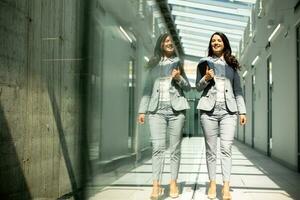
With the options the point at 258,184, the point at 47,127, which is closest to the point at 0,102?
the point at 47,127

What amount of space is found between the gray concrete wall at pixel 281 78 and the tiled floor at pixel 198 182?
38.4 inches

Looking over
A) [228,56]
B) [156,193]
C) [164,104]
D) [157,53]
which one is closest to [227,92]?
[228,56]

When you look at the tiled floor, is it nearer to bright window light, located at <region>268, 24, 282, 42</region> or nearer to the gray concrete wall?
the gray concrete wall

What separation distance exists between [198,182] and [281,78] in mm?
4467

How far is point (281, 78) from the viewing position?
8.32 meters

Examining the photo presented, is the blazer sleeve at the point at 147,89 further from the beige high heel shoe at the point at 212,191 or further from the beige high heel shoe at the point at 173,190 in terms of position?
the beige high heel shoe at the point at 212,191

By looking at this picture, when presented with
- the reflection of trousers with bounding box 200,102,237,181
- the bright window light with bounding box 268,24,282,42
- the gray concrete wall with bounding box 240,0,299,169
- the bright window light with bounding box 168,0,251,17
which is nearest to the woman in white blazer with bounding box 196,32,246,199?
the reflection of trousers with bounding box 200,102,237,181

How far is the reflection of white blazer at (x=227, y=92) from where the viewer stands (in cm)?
379

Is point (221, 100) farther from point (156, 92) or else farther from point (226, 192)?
point (226, 192)

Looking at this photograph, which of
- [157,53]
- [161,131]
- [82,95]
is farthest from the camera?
[161,131]

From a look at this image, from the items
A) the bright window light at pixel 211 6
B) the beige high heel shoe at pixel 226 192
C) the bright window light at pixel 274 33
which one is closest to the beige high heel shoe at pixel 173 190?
the beige high heel shoe at pixel 226 192

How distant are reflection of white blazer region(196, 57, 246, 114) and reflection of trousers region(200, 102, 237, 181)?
5 centimetres

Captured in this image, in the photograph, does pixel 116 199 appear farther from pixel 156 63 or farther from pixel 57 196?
pixel 156 63

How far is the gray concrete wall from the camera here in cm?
727
